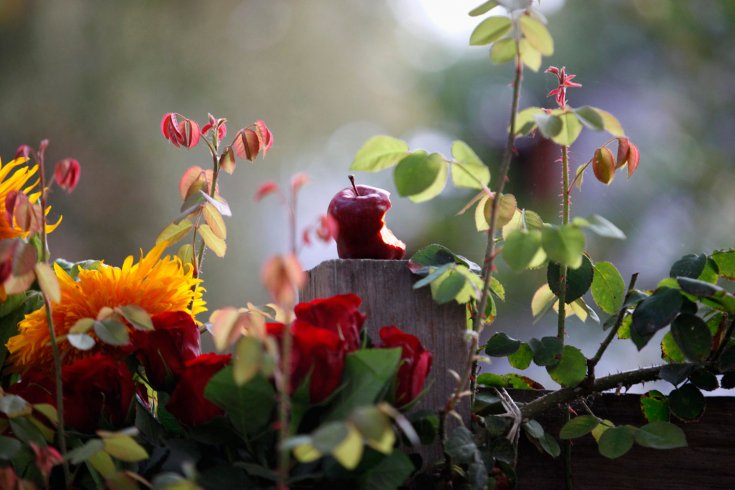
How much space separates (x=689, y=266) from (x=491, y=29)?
267 millimetres

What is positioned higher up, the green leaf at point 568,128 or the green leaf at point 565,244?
the green leaf at point 568,128

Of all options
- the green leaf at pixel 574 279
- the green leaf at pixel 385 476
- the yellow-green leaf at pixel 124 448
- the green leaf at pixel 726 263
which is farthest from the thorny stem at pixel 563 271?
the yellow-green leaf at pixel 124 448

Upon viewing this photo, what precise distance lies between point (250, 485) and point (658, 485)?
337mm

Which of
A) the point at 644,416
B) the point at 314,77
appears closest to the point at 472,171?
the point at 644,416

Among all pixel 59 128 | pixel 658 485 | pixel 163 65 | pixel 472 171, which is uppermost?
pixel 163 65

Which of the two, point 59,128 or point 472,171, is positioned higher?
point 59,128

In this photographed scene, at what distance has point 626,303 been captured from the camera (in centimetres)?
56

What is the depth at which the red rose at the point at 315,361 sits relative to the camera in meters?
0.40

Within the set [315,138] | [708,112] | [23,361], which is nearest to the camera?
[23,361]

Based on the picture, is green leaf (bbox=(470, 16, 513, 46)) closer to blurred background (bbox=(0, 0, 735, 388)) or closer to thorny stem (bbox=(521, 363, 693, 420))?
thorny stem (bbox=(521, 363, 693, 420))

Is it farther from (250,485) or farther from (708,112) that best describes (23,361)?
(708,112)

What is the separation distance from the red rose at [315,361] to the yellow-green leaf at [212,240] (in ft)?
0.67

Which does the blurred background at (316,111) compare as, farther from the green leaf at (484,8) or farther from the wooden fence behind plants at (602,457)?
the green leaf at (484,8)

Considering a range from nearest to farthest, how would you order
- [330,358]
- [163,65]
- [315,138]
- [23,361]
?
[330,358], [23,361], [163,65], [315,138]
